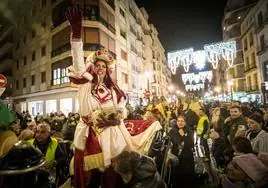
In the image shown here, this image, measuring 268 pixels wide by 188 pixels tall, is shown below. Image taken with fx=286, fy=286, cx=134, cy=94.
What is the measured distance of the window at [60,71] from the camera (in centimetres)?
2678

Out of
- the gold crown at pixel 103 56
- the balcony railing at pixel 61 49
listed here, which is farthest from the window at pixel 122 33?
the gold crown at pixel 103 56

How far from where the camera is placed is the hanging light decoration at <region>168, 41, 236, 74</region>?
21.7 meters

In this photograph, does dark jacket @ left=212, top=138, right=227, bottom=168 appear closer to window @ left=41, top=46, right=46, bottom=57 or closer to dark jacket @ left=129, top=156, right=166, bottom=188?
dark jacket @ left=129, top=156, right=166, bottom=188

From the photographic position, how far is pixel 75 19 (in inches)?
147

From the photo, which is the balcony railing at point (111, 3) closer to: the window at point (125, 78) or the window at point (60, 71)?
the window at point (125, 78)

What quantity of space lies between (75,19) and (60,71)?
986 inches

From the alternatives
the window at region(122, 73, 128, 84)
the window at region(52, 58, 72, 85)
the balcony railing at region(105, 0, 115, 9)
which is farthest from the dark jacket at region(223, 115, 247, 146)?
the window at region(122, 73, 128, 84)

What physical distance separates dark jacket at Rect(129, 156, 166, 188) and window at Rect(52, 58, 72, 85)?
24.2 m

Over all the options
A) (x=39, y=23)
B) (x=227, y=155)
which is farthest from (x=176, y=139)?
(x=39, y=23)

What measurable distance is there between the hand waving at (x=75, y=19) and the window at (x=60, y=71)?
905 inches

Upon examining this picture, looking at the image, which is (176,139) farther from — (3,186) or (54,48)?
(54,48)

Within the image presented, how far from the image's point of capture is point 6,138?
9.39ft

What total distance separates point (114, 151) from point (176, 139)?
2703 mm

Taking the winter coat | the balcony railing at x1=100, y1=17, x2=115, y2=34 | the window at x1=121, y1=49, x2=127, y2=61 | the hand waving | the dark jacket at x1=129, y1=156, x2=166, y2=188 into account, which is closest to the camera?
the dark jacket at x1=129, y1=156, x2=166, y2=188
